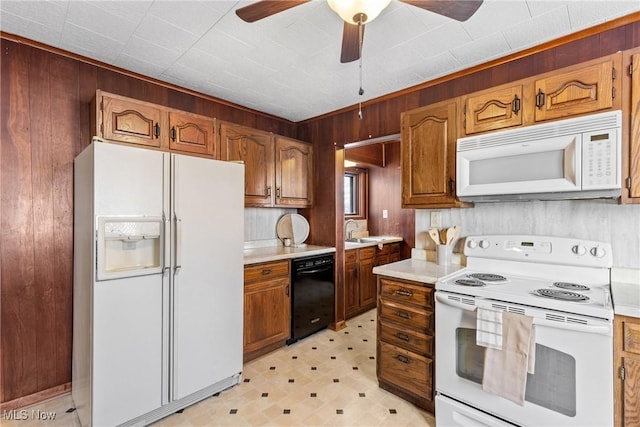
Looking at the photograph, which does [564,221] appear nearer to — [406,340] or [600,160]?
[600,160]

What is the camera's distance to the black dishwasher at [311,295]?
3039 millimetres

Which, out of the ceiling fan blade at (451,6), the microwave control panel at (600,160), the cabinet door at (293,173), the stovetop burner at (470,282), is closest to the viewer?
the ceiling fan blade at (451,6)

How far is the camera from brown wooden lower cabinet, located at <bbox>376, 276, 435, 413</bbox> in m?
2.02

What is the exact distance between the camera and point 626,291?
1638 mm

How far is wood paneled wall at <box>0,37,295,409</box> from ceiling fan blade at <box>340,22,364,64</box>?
2.01 meters

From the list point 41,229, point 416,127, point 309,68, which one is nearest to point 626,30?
point 416,127

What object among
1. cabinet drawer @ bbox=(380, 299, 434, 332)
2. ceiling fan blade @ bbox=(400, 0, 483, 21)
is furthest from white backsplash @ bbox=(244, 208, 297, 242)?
ceiling fan blade @ bbox=(400, 0, 483, 21)

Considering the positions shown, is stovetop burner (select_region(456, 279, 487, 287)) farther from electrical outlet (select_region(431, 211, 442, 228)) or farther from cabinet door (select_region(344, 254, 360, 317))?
cabinet door (select_region(344, 254, 360, 317))

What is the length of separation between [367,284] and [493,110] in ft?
8.58

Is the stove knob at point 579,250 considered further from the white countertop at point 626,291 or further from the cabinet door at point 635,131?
the cabinet door at point 635,131

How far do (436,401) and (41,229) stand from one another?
2912 millimetres

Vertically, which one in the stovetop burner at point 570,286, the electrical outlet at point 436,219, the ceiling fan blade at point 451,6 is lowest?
the stovetop burner at point 570,286

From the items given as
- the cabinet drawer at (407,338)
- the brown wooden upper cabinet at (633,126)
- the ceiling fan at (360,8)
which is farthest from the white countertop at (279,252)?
the brown wooden upper cabinet at (633,126)

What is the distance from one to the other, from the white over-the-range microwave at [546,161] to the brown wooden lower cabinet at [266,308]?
69.0 inches
